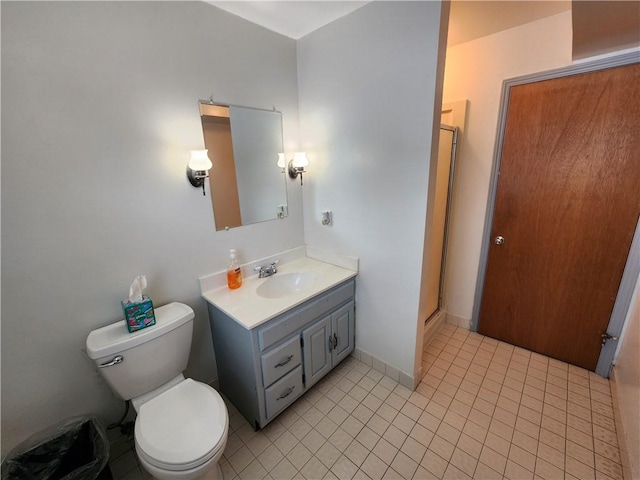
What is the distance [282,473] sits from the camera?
52.6 inches

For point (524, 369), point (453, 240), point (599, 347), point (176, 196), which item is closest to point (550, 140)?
point (453, 240)

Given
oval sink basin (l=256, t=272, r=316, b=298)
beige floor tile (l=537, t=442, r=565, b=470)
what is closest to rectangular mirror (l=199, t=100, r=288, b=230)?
oval sink basin (l=256, t=272, r=316, b=298)

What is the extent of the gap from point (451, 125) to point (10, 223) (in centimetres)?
262

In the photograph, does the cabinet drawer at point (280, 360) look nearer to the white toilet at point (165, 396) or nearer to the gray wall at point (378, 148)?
the white toilet at point (165, 396)

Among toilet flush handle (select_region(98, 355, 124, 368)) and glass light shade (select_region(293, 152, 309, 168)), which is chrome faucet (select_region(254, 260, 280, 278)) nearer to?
glass light shade (select_region(293, 152, 309, 168))

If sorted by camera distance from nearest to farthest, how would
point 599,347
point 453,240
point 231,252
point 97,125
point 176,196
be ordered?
point 97,125 < point 176,196 < point 231,252 < point 599,347 < point 453,240

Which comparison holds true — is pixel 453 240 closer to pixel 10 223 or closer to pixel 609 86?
pixel 609 86

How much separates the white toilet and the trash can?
20 cm

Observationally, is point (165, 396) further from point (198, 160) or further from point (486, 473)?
point (486, 473)

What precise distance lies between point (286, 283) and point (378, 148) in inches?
43.3

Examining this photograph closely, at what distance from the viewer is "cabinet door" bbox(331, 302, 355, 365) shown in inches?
72.6

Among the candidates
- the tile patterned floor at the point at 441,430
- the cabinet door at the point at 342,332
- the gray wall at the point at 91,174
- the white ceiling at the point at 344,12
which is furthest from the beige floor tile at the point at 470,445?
the white ceiling at the point at 344,12

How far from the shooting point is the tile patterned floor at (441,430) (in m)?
1.34

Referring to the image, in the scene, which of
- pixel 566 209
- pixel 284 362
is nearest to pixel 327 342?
pixel 284 362
